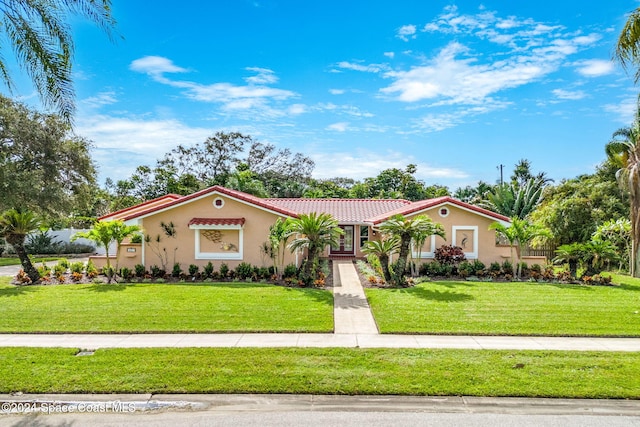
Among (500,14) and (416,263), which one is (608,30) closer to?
(500,14)

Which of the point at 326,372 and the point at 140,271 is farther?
the point at 140,271

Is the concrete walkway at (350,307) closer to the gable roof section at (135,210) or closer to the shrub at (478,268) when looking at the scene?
the shrub at (478,268)

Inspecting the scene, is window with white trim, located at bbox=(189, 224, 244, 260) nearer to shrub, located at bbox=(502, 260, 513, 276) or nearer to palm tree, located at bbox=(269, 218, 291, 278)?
palm tree, located at bbox=(269, 218, 291, 278)

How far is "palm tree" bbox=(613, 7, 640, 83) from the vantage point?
32.7ft

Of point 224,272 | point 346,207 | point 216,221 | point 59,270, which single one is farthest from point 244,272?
point 346,207

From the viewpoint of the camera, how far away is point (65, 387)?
680 cm

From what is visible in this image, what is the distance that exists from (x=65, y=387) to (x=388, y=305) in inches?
338

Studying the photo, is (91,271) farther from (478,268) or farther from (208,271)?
(478,268)

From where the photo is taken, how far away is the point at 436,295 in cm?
1410

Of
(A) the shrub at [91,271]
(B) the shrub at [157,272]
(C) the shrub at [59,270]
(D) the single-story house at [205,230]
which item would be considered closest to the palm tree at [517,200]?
(D) the single-story house at [205,230]

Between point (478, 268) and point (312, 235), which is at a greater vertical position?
point (312, 235)

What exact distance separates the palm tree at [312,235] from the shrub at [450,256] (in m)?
5.34

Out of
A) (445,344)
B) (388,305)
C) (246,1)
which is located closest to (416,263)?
(388,305)

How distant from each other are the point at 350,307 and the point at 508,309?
465cm
